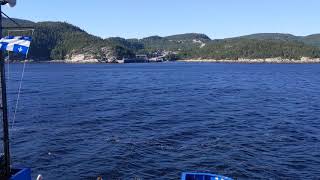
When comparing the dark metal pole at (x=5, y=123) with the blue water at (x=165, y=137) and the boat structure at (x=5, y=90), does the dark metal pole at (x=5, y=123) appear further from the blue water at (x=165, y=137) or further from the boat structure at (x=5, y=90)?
the blue water at (x=165, y=137)

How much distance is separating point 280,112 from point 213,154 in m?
36.2

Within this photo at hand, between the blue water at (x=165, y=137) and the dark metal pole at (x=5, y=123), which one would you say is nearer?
the dark metal pole at (x=5, y=123)

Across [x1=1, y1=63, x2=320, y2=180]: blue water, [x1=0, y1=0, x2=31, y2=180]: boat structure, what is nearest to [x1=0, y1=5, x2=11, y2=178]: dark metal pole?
[x1=0, y1=0, x2=31, y2=180]: boat structure


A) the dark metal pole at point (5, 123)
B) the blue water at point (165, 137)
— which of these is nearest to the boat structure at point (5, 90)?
the dark metal pole at point (5, 123)

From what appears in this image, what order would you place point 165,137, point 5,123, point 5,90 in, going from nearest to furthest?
point 5,90
point 5,123
point 165,137

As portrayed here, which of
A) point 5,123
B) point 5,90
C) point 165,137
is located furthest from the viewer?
point 165,137

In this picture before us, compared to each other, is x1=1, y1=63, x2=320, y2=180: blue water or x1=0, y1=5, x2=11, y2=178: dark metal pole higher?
x1=0, y1=5, x2=11, y2=178: dark metal pole

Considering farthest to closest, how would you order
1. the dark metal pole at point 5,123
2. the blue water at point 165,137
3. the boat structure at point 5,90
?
the blue water at point 165,137, the dark metal pole at point 5,123, the boat structure at point 5,90

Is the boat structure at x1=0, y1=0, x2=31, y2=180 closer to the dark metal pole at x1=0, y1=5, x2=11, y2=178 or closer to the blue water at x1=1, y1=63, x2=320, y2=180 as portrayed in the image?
the dark metal pole at x1=0, y1=5, x2=11, y2=178

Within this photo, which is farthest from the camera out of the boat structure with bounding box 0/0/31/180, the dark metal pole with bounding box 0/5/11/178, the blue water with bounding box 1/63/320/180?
the blue water with bounding box 1/63/320/180

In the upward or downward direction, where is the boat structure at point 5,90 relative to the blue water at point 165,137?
upward

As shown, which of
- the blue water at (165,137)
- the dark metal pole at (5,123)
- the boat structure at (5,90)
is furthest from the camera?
the blue water at (165,137)

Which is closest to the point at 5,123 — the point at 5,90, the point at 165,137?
the point at 5,90

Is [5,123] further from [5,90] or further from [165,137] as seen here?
[165,137]
